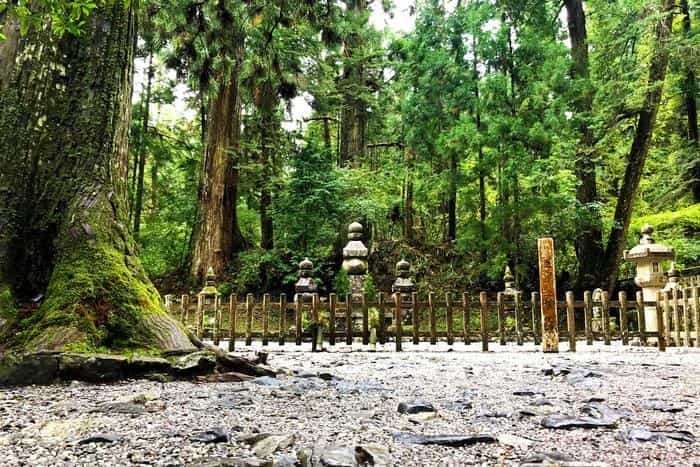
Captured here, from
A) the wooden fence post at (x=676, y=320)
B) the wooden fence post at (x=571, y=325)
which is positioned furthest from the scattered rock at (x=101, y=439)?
the wooden fence post at (x=676, y=320)

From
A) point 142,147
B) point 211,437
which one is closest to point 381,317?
point 211,437

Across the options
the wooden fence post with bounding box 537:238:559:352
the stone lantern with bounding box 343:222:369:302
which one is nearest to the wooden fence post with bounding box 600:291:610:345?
the wooden fence post with bounding box 537:238:559:352

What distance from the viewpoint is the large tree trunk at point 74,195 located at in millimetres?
3525

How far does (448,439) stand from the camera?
1985 mm

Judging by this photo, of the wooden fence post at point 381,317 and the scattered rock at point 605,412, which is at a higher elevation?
the wooden fence post at point 381,317

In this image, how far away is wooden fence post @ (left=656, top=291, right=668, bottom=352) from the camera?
7.47 metres

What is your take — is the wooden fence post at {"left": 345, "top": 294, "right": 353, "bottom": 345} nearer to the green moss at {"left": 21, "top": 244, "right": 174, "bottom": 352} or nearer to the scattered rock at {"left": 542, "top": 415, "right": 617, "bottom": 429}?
the green moss at {"left": 21, "top": 244, "right": 174, "bottom": 352}

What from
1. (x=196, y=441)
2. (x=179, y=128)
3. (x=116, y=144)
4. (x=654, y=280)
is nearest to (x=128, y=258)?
(x=116, y=144)

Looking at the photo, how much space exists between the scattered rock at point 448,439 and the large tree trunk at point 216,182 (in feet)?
41.1

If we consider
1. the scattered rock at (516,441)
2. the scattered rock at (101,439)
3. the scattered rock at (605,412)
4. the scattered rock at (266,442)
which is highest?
the scattered rock at (101,439)

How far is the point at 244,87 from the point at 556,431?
639 centimetres

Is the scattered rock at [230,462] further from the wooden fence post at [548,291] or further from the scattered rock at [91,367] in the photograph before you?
the wooden fence post at [548,291]

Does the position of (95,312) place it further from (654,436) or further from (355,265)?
(355,265)

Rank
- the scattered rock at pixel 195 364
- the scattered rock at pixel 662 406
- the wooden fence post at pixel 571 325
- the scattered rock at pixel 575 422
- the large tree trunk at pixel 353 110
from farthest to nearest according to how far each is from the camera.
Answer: the large tree trunk at pixel 353 110 → the wooden fence post at pixel 571 325 → the scattered rock at pixel 195 364 → the scattered rock at pixel 662 406 → the scattered rock at pixel 575 422
